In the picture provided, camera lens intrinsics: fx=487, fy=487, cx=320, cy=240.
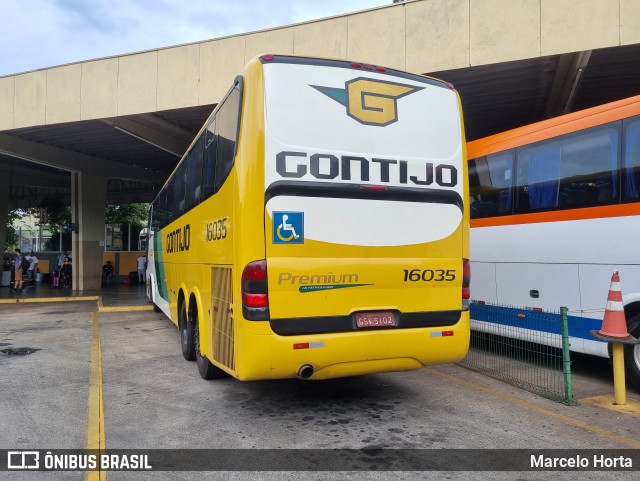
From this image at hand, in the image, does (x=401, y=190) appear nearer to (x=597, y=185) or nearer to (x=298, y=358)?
(x=298, y=358)

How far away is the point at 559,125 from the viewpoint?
704 centimetres

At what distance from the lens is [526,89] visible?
44.2 feet

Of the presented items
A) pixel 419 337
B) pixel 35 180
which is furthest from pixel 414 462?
pixel 35 180

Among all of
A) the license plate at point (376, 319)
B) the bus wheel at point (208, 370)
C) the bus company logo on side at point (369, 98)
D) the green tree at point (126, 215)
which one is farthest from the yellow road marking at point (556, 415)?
the green tree at point (126, 215)

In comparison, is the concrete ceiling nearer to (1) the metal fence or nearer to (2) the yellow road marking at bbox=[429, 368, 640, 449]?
(1) the metal fence

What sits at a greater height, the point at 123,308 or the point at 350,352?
the point at 350,352

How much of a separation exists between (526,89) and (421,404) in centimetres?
1098

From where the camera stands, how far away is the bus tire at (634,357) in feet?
19.7

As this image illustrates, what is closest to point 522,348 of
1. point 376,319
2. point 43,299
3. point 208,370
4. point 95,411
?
point 376,319

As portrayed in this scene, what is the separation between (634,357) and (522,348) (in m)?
1.87

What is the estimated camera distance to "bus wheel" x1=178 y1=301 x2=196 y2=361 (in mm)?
7473

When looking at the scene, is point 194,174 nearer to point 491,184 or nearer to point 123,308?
point 491,184

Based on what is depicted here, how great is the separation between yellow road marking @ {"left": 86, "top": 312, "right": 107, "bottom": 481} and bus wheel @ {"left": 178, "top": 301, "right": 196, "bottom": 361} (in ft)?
4.16

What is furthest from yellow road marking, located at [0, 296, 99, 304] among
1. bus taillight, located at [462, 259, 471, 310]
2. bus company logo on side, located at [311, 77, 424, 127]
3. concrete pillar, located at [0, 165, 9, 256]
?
bus taillight, located at [462, 259, 471, 310]
